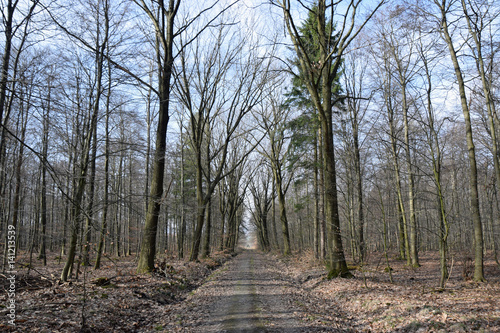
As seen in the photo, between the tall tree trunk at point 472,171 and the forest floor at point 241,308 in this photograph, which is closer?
the forest floor at point 241,308

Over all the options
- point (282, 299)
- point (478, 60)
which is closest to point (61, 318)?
point (282, 299)

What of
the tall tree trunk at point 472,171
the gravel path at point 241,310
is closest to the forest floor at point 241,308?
the gravel path at point 241,310

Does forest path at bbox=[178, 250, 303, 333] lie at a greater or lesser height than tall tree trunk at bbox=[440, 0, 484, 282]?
lesser

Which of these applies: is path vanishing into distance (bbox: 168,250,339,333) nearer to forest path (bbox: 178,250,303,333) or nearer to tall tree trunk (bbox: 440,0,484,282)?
forest path (bbox: 178,250,303,333)

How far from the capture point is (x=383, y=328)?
509 centimetres

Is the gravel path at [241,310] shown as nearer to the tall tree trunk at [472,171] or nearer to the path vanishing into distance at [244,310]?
the path vanishing into distance at [244,310]

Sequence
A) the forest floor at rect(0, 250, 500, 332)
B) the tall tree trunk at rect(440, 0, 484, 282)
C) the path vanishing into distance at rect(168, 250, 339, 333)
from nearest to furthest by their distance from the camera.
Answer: the forest floor at rect(0, 250, 500, 332)
the path vanishing into distance at rect(168, 250, 339, 333)
the tall tree trunk at rect(440, 0, 484, 282)

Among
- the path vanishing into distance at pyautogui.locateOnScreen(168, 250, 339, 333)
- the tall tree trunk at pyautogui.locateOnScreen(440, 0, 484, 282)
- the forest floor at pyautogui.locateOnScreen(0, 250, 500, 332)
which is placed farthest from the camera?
the tall tree trunk at pyautogui.locateOnScreen(440, 0, 484, 282)

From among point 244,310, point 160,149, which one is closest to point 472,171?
point 244,310

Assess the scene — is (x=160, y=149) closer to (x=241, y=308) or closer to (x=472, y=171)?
(x=241, y=308)

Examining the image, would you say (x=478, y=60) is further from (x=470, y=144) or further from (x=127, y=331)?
(x=127, y=331)

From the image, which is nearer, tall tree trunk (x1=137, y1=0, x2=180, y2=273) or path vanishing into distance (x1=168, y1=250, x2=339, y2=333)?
path vanishing into distance (x1=168, y1=250, x2=339, y2=333)

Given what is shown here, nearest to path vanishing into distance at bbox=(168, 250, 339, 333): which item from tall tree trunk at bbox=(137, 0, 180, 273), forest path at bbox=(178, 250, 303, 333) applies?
forest path at bbox=(178, 250, 303, 333)

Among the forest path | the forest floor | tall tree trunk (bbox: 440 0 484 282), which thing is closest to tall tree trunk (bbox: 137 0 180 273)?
the forest floor
